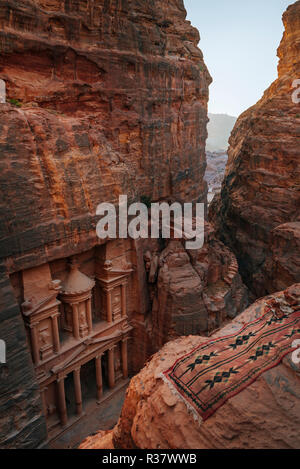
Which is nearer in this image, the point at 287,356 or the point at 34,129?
the point at 287,356

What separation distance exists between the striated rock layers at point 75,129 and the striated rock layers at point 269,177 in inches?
197

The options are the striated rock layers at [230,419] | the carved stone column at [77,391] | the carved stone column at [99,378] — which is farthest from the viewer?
the carved stone column at [99,378]

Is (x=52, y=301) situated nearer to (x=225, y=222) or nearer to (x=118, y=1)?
(x=118, y=1)

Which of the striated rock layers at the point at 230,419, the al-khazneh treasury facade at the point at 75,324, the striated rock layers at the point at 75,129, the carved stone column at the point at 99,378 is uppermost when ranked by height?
the striated rock layers at the point at 75,129

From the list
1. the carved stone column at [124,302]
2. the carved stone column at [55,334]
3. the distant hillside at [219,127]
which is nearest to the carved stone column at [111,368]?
the carved stone column at [124,302]

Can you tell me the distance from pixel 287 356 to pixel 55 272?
792cm

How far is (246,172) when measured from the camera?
21.9m

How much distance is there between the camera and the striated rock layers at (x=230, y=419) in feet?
15.9

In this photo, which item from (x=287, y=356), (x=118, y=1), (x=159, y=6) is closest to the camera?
(x=287, y=356)

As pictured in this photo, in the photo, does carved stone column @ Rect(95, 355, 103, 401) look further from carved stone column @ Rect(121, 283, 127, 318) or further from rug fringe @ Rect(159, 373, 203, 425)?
rug fringe @ Rect(159, 373, 203, 425)

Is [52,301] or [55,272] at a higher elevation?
[55,272]

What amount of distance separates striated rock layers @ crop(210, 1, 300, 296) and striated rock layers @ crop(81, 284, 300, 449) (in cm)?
1209

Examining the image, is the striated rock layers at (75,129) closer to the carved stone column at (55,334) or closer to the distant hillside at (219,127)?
the carved stone column at (55,334)
